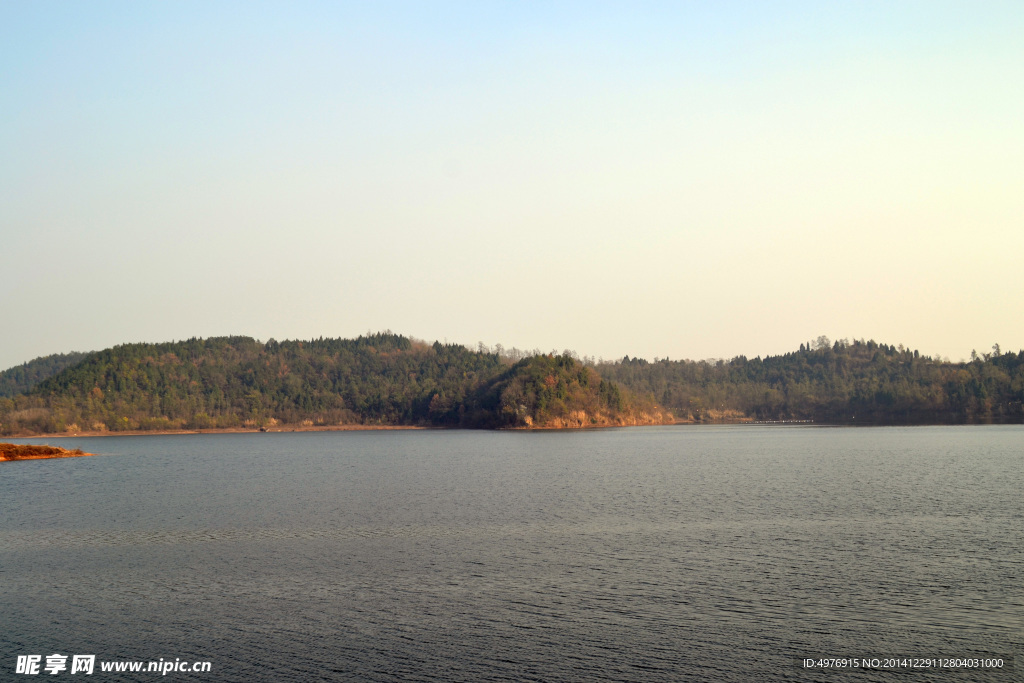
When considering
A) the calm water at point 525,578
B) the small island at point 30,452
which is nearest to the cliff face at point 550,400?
the small island at point 30,452

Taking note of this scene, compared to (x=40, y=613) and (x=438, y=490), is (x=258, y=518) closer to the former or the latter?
(x=438, y=490)

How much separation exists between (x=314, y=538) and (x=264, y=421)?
177m

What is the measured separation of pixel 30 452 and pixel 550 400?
4026 inches

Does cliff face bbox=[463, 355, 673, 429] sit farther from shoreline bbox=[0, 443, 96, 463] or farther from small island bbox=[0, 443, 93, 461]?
shoreline bbox=[0, 443, 96, 463]

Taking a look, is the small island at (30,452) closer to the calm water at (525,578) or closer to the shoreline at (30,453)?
the shoreline at (30,453)

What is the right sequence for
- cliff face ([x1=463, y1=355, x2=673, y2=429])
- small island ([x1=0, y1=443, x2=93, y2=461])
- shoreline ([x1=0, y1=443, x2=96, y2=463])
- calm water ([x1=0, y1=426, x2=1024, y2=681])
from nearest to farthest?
calm water ([x1=0, y1=426, x2=1024, y2=681]) < shoreline ([x1=0, y1=443, x2=96, y2=463]) < small island ([x1=0, y1=443, x2=93, y2=461]) < cliff face ([x1=463, y1=355, x2=673, y2=429])

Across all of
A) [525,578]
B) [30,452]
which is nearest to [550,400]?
[30,452]

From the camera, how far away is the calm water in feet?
55.5

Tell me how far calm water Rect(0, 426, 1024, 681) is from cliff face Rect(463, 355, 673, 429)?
117m

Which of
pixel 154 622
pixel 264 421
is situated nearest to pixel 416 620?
pixel 154 622

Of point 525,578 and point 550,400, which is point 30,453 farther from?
point 550,400

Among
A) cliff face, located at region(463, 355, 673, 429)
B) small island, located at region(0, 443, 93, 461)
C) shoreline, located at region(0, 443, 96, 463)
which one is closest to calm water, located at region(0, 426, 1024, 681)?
shoreline, located at region(0, 443, 96, 463)

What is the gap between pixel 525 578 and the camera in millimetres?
23875

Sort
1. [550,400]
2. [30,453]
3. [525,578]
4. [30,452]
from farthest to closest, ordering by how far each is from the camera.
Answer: [550,400] < [30,452] < [30,453] < [525,578]
